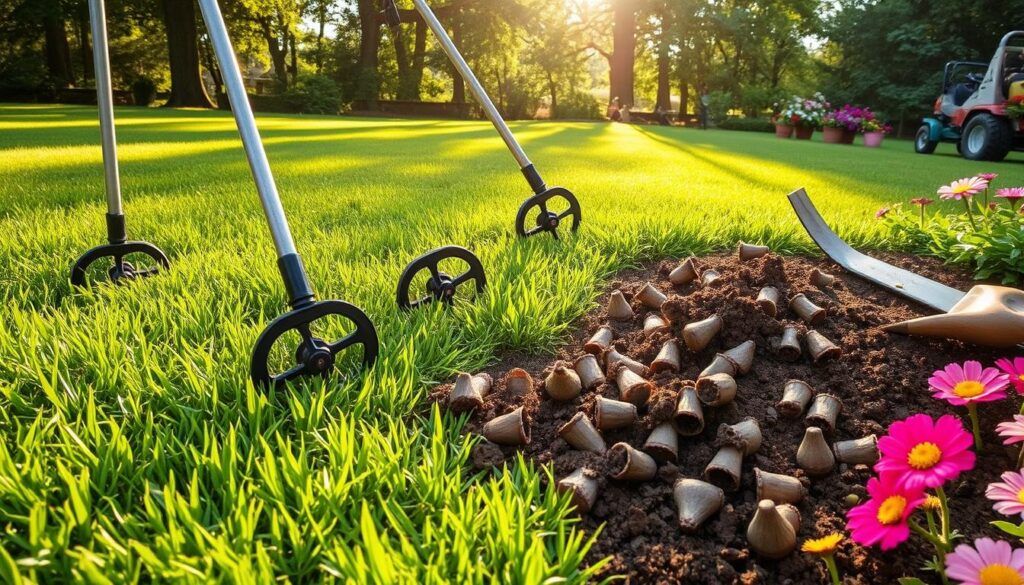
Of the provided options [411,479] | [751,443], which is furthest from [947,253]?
[411,479]

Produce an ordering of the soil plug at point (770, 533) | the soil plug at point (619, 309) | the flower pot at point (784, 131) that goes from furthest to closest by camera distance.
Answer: the flower pot at point (784, 131) → the soil plug at point (619, 309) → the soil plug at point (770, 533)

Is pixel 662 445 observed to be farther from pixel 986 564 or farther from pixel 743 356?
pixel 986 564

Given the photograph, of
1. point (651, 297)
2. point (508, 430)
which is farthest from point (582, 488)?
point (651, 297)

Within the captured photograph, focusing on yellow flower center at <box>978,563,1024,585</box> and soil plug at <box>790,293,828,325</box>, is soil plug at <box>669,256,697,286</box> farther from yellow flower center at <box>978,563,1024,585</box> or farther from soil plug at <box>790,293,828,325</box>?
yellow flower center at <box>978,563,1024,585</box>

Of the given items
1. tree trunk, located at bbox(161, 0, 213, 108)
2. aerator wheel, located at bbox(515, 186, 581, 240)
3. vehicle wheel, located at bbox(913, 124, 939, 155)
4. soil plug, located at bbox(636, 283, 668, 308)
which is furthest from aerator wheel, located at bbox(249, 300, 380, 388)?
tree trunk, located at bbox(161, 0, 213, 108)

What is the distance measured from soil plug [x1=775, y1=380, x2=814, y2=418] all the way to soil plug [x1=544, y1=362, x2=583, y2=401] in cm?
45

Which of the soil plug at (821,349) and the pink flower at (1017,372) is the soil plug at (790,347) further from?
the pink flower at (1017,372)

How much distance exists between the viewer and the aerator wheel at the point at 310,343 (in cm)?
115

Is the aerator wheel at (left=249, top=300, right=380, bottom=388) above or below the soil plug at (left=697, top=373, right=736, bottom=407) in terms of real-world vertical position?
above

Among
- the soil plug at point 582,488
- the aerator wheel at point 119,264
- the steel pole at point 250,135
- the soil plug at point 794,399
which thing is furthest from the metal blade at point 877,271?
the aerator wheel at point 119,264

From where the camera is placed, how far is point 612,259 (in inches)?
94.0

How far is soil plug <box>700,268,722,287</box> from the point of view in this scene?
1.86 meters

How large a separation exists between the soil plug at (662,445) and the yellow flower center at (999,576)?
532 mm

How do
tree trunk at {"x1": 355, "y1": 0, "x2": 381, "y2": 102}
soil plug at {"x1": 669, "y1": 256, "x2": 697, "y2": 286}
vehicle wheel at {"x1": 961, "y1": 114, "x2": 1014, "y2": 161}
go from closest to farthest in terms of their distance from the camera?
soil plug at {"x1": 669, "y1": 256, "x2": 697, "y2": 286} < vehicle wheel at {"x1": 961, "y1": 114, "x2": 1014, "y2": 161} < tree trunk at {"x1": 355, "y1": 0, "x2": 381, "y2": 102}
